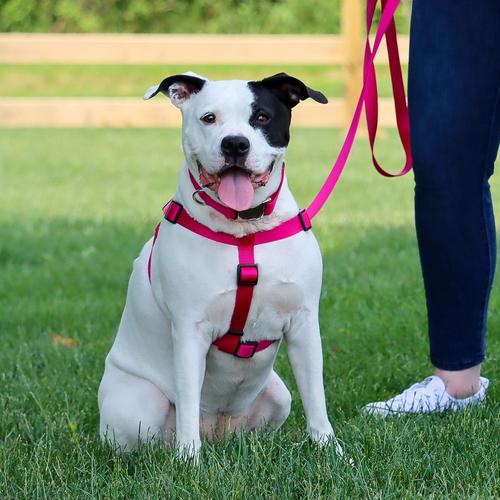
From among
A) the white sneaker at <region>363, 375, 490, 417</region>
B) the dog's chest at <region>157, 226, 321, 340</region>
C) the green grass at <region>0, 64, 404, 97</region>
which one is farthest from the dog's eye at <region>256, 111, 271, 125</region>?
the green grass at <region>0, 64, 404, 97</region>

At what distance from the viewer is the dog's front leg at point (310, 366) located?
2979 mm

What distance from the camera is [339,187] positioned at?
875 centimetres

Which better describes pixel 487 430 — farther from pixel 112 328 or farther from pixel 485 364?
pixel 112 328

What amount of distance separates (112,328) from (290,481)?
7.21ft

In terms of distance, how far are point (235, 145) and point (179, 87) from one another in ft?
1.14

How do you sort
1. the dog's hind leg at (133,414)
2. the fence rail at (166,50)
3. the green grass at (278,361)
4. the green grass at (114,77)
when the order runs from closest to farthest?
the green grass at (278,361) < the dog's hind leg at (133,414) < the fence rail at (166,50) < the green grass at (114,77)

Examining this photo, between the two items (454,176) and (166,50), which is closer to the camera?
(454,176)

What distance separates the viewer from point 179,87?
2.99 meters

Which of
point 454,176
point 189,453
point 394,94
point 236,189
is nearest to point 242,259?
point 236,189

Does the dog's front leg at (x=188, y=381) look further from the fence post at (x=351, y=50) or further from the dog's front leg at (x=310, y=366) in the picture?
the fence post at (x=351, y=50)

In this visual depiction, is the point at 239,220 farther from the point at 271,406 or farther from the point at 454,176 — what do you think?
the point at 454,176

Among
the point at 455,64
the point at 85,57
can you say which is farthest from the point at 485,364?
the point at 85,57

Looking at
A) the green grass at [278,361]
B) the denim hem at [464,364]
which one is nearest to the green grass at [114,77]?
the green grass at [278,361]

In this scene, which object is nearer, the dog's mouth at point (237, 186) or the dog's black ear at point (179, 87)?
the dog's mouth at point (237, 186)
